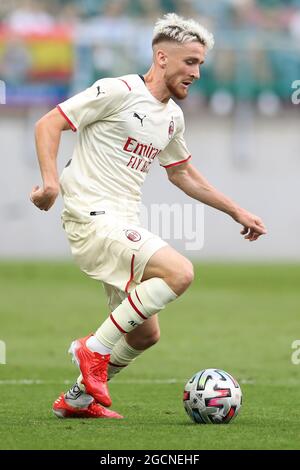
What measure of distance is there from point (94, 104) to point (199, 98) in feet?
67.1

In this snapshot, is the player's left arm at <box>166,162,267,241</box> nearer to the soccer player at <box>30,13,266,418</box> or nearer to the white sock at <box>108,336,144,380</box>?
the soccer player at <box>30,13,266,418</box>

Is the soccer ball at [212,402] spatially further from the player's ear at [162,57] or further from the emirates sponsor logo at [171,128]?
the player's ear at [162,57]

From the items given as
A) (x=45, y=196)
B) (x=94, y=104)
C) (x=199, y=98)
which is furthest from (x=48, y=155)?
(x=199, y=98)

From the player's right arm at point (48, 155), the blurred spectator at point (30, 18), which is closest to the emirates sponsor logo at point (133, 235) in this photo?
the player's right arm at point (48, 155)

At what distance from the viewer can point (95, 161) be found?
712cm

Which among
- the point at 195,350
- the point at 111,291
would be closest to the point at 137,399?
the point at 111,291

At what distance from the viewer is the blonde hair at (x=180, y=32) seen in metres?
7.07

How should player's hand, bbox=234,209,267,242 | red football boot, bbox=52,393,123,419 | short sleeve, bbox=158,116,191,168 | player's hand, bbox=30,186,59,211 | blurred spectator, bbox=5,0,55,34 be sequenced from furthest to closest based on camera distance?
blurred spectator, bbox=5,0,55,34 → short sleeve, bbox=158,116,191,168 → player's hand, bbox=234,209,267,242 → red football boot, bbox=52,393,123,419 → player's hand, bbox=30,186,59,211

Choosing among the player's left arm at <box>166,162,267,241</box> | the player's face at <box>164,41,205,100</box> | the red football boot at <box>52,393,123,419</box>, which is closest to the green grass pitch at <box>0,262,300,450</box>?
the red football boot at <box>52,393,123,419</box>

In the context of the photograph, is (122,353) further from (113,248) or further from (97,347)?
(113,248)

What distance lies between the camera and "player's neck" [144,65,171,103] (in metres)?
7.22

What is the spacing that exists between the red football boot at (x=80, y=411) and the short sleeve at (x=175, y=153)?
1.72 m

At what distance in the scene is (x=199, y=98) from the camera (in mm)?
27234

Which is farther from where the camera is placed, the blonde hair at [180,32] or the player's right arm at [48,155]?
the blonde hair at [180,32]
